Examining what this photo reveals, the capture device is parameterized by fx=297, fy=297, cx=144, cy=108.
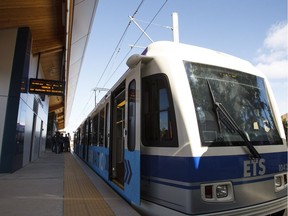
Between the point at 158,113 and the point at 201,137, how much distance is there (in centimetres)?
83

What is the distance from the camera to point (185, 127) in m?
3.70

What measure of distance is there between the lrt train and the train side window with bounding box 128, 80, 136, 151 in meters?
0.02

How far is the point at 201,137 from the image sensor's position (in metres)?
3.67

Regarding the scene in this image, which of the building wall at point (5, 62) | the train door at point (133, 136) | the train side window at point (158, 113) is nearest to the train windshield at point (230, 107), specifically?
the train side window at point (158, 113)

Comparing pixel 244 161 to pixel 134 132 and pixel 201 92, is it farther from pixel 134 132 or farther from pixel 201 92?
pixel 134 132

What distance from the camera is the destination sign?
11891 mm

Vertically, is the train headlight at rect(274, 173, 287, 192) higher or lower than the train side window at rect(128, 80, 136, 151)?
lower

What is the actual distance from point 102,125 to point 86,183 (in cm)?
162

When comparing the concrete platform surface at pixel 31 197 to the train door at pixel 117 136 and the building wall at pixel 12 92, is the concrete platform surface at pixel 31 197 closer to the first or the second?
the train door at pixel 117 136

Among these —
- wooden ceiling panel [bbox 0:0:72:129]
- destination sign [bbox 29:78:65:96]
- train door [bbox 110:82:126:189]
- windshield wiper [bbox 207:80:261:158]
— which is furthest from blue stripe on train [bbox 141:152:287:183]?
destination sign [bbox 29:78:65:96]

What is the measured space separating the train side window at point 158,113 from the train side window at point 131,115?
34 cm

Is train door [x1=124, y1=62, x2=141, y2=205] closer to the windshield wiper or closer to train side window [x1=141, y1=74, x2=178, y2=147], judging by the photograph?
train side window [x1=141, y1=74, x2=178, y2=147]

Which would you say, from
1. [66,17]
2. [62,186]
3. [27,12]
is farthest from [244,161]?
[27,12]

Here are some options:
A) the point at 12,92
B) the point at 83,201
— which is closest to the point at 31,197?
the point at 83,201
